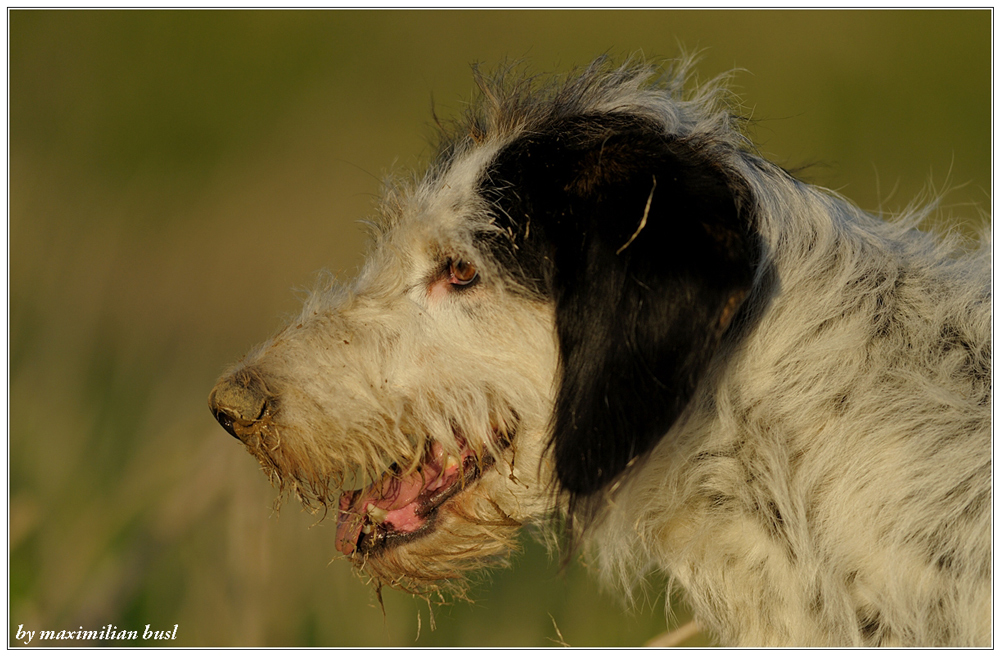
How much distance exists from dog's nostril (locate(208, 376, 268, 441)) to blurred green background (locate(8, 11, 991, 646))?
2.15ft

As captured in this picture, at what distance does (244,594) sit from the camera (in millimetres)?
3422

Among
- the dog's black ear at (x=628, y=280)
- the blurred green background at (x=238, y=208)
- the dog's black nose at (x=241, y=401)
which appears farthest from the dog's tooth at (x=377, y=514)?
the dog's black ear at (x=628, y=280)

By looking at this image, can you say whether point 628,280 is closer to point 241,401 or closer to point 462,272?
point 462,272

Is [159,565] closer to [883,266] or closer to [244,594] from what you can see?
[244,594]

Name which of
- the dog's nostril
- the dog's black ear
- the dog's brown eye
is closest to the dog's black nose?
the dog's nostril

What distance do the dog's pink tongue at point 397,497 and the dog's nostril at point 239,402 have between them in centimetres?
42

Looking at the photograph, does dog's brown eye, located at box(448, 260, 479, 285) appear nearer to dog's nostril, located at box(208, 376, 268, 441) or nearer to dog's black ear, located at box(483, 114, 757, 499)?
dog's black ear, located at box(483, 114, 757, 499)

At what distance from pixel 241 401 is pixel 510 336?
798 millimetres

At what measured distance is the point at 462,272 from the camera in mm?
2350

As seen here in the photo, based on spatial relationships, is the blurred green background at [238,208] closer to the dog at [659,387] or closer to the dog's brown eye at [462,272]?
the dog at [659,387]

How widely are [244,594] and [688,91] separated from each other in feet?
9.07

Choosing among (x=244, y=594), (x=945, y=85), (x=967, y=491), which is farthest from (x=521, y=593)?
(x=945, y=85)

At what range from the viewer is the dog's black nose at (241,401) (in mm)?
2281

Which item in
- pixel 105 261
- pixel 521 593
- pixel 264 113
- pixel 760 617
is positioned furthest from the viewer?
pixel 264 113
